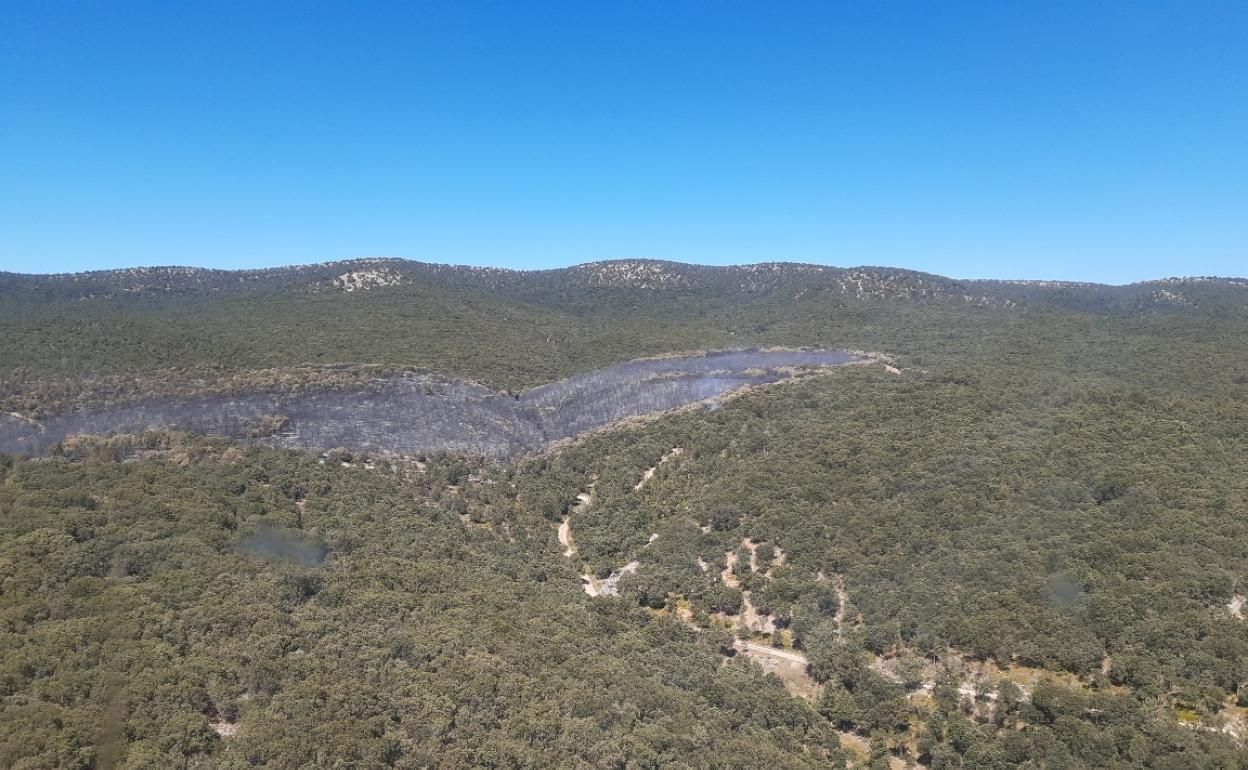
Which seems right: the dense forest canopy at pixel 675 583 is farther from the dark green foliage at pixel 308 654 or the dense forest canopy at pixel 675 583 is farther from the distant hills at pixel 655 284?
the distant hills at pixel 655 284

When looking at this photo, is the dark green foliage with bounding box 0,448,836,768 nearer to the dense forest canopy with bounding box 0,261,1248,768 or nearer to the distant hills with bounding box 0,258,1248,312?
the dense forest canopy with bounding box 0,261,1248,768

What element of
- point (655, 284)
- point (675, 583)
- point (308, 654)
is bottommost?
point (675, 583)

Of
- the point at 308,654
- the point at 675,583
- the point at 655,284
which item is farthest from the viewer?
the point at 655,284

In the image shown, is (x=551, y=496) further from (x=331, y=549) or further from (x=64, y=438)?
(x=64, y=438)

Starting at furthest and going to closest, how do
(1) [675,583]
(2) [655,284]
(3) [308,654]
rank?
(2) [655,284]
(1) [675,583]
(3) [308,654]

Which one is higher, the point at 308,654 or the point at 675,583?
the point at 308,654

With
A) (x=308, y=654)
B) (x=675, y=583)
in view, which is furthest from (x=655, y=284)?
(x=308, y=654)

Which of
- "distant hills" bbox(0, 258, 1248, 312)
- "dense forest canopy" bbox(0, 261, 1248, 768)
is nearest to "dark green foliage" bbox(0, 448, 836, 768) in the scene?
"dense forest canopy" bbox(0, 261, 1248, 768)

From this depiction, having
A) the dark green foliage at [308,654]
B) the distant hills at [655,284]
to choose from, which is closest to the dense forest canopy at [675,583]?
the dark green foliage at [308,654]

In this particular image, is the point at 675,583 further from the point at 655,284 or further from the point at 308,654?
the point at 655,284
